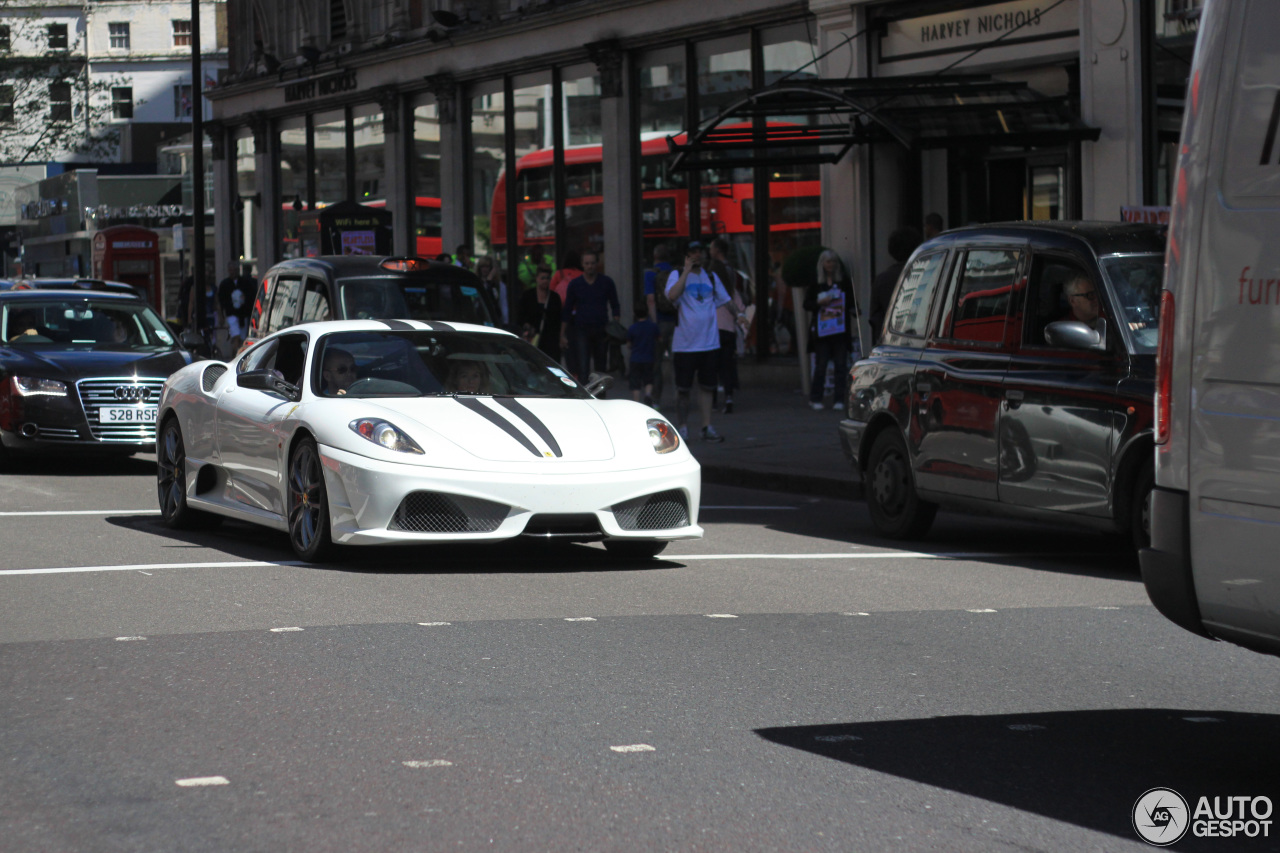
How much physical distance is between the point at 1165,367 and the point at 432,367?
19.7ft

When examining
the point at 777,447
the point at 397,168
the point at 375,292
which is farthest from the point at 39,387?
the point at 397,168

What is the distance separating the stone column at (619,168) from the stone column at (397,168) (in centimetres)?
687

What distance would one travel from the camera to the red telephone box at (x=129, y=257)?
45750 mm

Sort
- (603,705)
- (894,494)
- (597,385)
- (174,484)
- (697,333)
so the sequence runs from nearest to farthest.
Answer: (603,705), (597,385), (894,494), (174,484), (697,333)

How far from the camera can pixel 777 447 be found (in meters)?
16.5

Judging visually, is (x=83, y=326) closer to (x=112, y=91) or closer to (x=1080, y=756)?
(x=1080, y=756)

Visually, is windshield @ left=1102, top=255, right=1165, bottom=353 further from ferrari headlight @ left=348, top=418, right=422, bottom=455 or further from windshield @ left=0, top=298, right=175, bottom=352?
windshield @ left=0, top=298, right=175, bottom=352

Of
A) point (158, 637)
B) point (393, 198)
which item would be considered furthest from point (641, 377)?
A: point (393, 198)

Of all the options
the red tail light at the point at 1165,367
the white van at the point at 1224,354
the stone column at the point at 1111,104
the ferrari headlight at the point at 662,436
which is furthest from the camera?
the stone column at the point at 1111,104

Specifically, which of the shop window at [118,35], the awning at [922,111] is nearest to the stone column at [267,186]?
the awning at [922,111]

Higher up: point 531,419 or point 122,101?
point 122,101

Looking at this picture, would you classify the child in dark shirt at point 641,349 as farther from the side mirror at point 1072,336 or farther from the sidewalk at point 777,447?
the side mirror at point 1072,336

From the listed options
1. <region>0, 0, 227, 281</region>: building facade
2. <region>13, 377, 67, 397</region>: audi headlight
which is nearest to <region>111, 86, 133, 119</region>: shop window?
<region>0, 0, 227, 281</region>: building facade

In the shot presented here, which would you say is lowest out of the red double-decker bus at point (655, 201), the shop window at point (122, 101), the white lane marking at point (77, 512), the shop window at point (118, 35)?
the white lane marking at point (77, 512)
